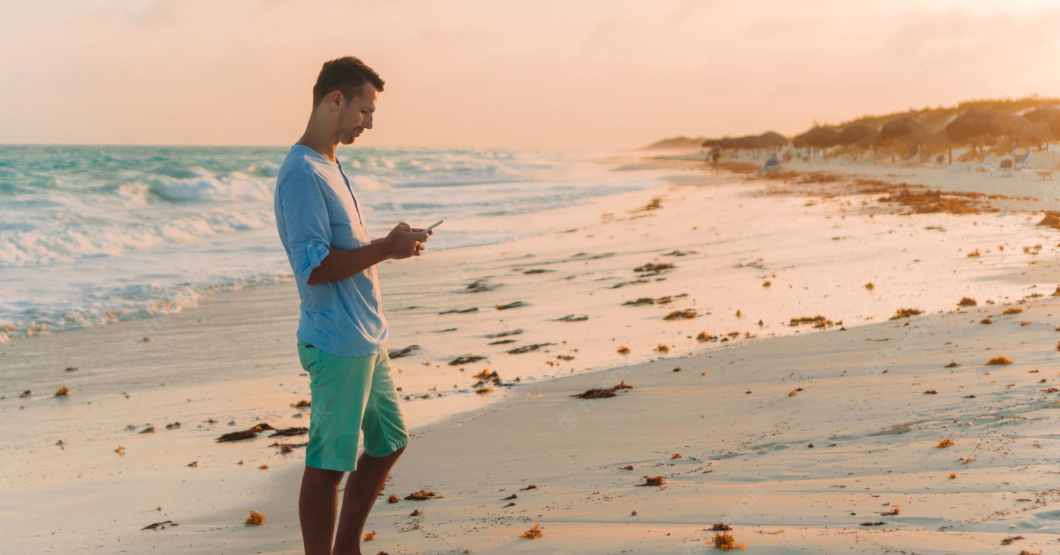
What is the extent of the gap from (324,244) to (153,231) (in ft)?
55.7

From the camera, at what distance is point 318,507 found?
92.0 inches

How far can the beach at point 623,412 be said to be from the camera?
2812 mm

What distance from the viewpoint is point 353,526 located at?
2.50 meters

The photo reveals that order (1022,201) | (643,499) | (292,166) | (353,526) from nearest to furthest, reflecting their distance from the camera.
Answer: (292,166) < (353,526) < (643,499) < (1022,201)

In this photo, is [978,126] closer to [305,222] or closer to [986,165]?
[986,165]

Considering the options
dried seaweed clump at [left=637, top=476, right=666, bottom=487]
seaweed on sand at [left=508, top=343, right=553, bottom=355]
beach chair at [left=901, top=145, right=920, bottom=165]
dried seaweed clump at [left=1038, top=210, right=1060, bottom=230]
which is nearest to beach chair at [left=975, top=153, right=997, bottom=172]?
beach chair at [left=901, top=145, right=920, bottom=165]

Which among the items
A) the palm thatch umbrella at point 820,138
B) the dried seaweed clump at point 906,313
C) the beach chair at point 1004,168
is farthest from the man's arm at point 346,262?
the palm thatch umbrella at point 820,138

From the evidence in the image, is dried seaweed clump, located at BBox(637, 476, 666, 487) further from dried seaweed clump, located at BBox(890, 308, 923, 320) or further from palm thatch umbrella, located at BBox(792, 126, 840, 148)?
palm thatch umbrella, located at BBox(792, 126, 840, 148)

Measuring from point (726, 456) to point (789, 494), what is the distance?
63 cm

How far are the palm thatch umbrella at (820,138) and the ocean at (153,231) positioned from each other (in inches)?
728

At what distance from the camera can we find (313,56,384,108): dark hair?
7.73 feet

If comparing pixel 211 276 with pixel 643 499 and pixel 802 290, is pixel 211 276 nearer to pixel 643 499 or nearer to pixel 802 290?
pixel 802 290

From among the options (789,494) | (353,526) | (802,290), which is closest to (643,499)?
(789,494)

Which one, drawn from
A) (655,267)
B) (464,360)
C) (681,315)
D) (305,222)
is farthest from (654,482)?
(655,267)
